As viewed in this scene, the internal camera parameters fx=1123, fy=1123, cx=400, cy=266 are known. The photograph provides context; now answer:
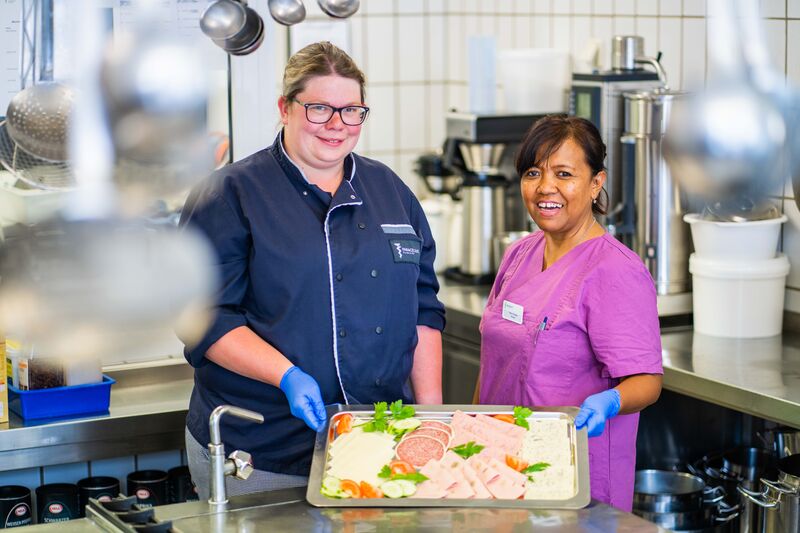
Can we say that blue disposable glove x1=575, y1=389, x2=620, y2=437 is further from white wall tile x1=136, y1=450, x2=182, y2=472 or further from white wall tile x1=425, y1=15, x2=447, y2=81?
white wall tile x1=425, y1=15, x2=447, y2=81

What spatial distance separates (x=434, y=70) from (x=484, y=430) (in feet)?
9.02

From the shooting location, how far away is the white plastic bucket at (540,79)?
3.72 meters

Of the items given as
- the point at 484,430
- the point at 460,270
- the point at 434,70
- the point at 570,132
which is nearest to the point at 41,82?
the point at 484,430

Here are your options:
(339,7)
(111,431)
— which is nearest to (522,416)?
(339,7)

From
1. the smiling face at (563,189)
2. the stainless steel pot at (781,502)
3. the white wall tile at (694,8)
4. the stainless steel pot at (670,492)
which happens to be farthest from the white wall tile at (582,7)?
the stainless steel pot at (781,502)

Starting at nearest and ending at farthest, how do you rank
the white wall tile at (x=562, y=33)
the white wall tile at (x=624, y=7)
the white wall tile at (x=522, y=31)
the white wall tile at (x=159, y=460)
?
1. the white wall tile at (x=159, y=460)
2. the white wall tile at (x=624, y=7)
3. the white wall tile at (x=562, y=33)
4. the white wall tile at (x=522, y=31)

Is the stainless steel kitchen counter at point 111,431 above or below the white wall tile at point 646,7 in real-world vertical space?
below

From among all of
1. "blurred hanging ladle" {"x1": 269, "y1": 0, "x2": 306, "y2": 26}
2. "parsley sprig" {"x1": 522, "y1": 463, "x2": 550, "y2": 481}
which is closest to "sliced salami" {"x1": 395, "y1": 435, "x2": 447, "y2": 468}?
"parsley sprig" {"x1": 522, "y1": 463, "x2": 550, "y2": 481}

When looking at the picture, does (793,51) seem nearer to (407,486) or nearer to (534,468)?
(534,468)

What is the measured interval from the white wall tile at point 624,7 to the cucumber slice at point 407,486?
2.17 m

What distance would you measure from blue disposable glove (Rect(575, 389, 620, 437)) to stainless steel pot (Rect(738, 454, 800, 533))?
1.98 ft

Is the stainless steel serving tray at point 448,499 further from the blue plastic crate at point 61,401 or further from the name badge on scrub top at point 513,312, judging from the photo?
the blue plastic crate at point 61,401

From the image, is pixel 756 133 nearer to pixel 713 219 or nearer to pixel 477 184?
pixel 713 219

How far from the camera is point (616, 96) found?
10.1 ft
